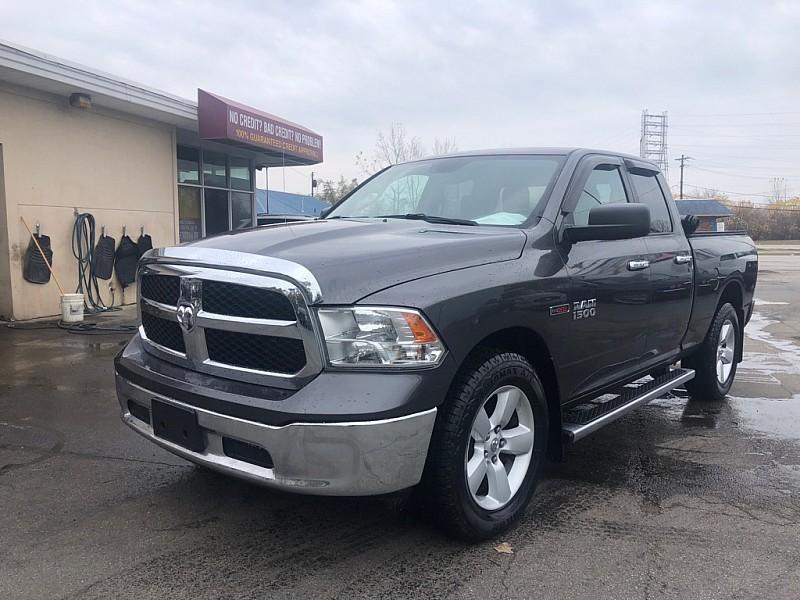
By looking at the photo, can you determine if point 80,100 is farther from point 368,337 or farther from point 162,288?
point 368,337

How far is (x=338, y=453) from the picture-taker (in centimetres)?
254

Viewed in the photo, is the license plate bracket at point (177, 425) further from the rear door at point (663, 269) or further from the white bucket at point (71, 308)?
the white bucket at point (71, 308)

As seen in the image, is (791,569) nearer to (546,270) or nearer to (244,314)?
(546,270)

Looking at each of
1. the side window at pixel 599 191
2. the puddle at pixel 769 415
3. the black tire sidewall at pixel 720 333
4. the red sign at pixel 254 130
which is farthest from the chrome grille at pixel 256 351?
the red sign at pixel 254 130

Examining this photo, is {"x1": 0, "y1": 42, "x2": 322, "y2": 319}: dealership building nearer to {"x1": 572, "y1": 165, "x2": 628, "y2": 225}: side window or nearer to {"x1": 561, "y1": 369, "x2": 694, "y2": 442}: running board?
{"x1": 572, "y1": 165, "x2": 628, "y2": 225}: side window

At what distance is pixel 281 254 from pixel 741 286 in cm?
470

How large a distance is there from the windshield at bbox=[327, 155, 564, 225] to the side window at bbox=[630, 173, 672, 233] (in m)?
1.01

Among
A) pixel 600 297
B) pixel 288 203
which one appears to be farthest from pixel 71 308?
pixel 288 203

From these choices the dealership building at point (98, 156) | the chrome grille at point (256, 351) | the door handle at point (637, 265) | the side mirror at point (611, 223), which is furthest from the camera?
the dealership building at point (98, 156)

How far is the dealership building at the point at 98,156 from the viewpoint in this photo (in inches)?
381

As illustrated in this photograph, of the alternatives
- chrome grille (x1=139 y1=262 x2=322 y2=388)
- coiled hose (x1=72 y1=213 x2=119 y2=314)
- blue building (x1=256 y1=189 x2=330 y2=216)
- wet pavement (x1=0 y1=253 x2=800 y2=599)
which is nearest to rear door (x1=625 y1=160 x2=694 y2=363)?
wet pavement (x1=0 y1=253 x2=800 y2=599)

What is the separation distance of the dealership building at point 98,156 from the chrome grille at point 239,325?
7469mm

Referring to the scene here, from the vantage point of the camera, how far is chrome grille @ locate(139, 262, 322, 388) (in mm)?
2631

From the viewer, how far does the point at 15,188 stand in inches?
383
